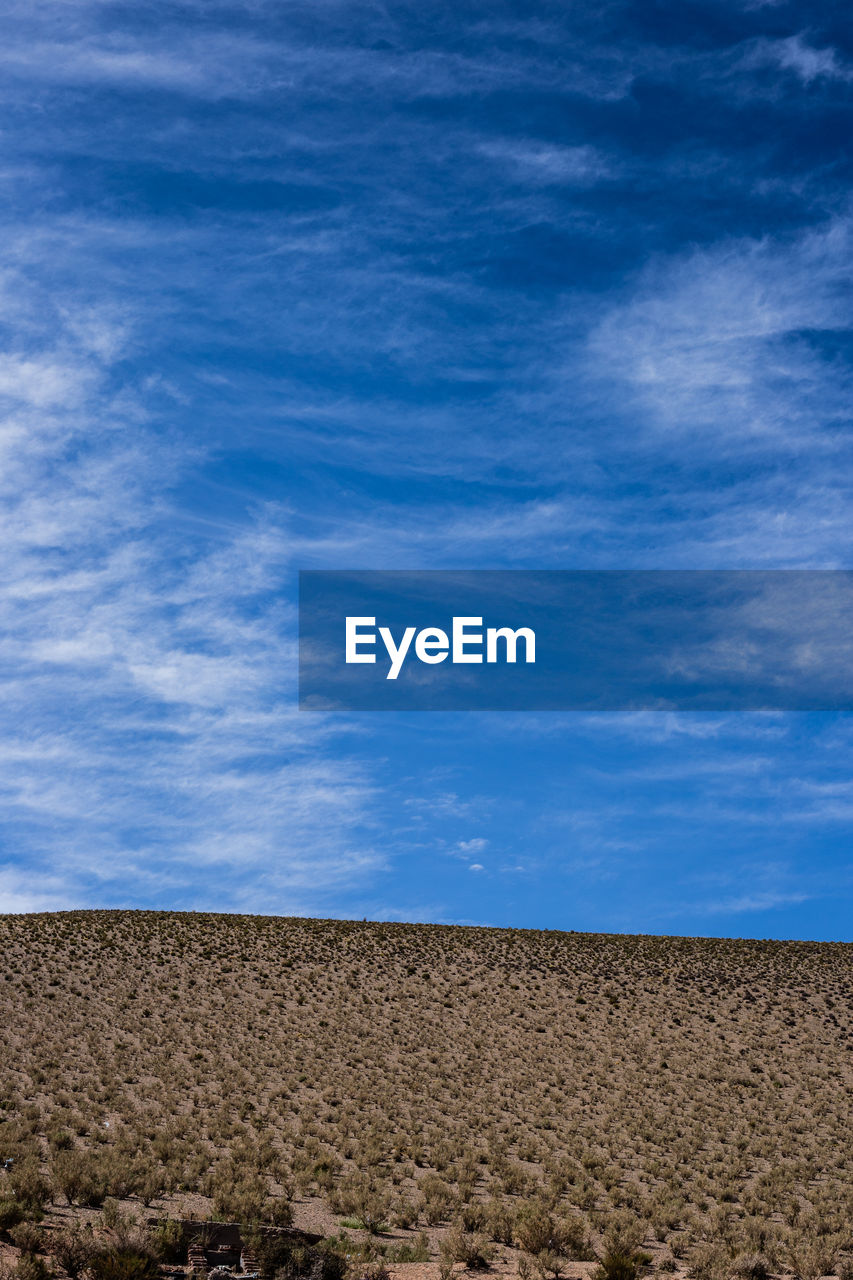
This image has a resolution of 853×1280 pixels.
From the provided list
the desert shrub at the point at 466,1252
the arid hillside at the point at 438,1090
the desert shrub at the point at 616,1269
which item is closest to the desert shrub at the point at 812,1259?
the arid hillside at the point at 438,1090

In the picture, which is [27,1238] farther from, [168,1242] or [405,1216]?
[405,1216]

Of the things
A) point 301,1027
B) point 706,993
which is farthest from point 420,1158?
point 706,993

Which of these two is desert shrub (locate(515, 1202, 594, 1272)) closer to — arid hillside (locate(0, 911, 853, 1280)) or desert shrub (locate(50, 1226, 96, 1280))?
arid hillside (locate(0, 911, 853, 1280))

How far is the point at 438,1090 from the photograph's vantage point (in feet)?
118

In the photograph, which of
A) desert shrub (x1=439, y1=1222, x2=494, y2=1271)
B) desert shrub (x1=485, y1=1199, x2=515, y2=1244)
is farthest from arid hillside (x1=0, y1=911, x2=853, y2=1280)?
desert shrub (x1=485, y1=1199, x2=515, y2=1244)

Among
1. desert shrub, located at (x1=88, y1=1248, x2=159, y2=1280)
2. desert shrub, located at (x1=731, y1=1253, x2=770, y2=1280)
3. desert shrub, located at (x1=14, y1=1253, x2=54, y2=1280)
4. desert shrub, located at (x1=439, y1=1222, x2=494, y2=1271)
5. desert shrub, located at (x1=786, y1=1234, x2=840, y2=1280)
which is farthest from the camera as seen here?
desert shrub, located at (x1=786, y1=1234, x2=840, y2=1280)

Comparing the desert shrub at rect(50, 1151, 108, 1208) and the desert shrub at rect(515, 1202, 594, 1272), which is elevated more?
the desert shrub at rect(50, 1151, 108, 1208)

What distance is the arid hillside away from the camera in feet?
63.0

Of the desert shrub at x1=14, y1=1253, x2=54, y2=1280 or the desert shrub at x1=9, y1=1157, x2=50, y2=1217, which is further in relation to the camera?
the desert shrub at x1=9, y1=1157, x2=50, y2=1217

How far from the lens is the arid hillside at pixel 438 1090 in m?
19.2

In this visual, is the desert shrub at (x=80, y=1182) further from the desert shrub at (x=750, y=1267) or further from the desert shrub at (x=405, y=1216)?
the desert shrub at (x=750, y=1267)

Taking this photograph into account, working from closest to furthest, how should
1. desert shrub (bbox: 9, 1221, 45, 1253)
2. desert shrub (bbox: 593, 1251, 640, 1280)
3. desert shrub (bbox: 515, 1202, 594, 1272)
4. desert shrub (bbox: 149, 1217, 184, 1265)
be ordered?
desert shrub (bbox: 9, 1221, 45, 1253), desert shrub (bbox: 149, 1217, 184, 1265), desert shrub (bbox: 593, 1251, 640, 1280), desert shrub (bbox: 515, 1202, 594, 1272)

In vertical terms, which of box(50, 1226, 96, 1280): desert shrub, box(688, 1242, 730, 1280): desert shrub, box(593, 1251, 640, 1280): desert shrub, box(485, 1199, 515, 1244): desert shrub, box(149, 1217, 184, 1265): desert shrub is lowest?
box(688, 1242, 730, 1280): desert shrub

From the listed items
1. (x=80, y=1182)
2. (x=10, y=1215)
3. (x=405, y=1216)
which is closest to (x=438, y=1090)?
(x=405, y=1216)
